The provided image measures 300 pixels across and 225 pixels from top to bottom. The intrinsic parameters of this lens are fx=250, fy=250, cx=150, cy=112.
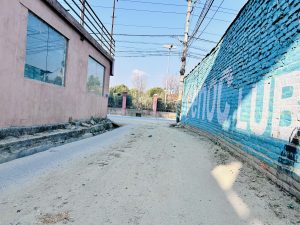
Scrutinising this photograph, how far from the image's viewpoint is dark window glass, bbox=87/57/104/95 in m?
10.7

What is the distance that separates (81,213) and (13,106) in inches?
146

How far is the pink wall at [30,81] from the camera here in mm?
4941

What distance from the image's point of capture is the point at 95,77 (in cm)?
1165

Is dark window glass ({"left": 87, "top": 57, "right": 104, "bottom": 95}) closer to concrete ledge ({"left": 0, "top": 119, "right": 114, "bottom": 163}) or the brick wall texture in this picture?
concrete ledge ({"left": 0, "top": 119, "right": 114, "bottom": 163})

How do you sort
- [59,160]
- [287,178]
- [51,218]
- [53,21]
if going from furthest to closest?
[53,21] → [59,160] → [287,178] → [51,218]

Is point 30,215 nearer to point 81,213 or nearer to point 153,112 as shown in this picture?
point 81,213

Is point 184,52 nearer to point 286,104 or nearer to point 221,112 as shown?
point 221,112

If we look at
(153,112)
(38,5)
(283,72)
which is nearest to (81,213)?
(283,72)

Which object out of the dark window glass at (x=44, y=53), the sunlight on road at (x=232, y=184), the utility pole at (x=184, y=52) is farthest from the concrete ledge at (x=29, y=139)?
the utility pole at (x=184, y=52)

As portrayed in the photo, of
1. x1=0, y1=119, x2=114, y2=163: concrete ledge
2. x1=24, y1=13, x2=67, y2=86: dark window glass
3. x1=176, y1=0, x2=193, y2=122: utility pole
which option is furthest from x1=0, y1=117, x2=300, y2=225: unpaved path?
x1=176, y1=0, x2=193, y2=122: utility pole

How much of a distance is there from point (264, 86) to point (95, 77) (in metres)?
8.41

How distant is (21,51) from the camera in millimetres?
5395

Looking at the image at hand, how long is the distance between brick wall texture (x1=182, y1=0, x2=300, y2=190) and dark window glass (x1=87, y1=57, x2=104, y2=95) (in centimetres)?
551

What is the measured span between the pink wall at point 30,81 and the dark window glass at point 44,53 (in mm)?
182
